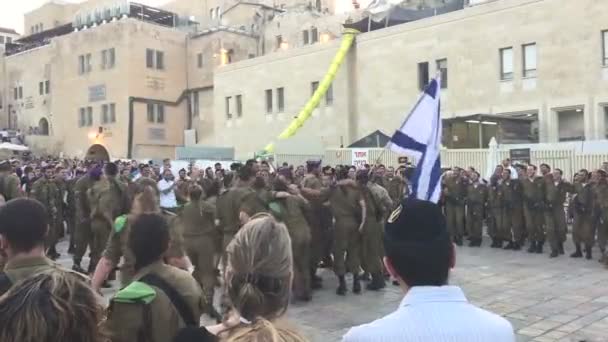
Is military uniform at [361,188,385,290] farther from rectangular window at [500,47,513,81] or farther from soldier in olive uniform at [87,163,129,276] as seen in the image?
rectangular window at [500,47,513,81]

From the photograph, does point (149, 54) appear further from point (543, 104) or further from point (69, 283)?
point (69, 283)

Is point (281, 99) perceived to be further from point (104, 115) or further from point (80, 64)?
point (80, 64)

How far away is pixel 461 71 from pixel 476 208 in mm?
18620

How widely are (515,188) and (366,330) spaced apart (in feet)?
40.5

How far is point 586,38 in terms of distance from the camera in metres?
27.0

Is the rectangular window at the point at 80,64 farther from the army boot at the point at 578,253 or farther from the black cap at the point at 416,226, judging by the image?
the black cap at the point at 416,226

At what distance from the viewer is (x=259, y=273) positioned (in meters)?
2.20

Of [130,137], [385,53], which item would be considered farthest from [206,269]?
[130,137]

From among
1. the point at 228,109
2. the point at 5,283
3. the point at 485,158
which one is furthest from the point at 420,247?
the point at 228,109

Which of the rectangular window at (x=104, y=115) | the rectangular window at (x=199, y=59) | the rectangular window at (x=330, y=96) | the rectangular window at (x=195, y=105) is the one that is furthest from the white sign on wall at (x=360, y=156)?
the rectangular window at (x=104, y=115)

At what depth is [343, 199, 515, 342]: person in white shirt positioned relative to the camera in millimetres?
2031

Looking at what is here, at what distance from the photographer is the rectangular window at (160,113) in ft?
163

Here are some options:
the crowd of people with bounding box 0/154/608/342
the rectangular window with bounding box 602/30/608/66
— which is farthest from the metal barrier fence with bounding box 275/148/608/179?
the rectangular window with bounding box 602/30/608/66

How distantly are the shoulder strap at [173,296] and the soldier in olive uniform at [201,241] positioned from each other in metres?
4.95
